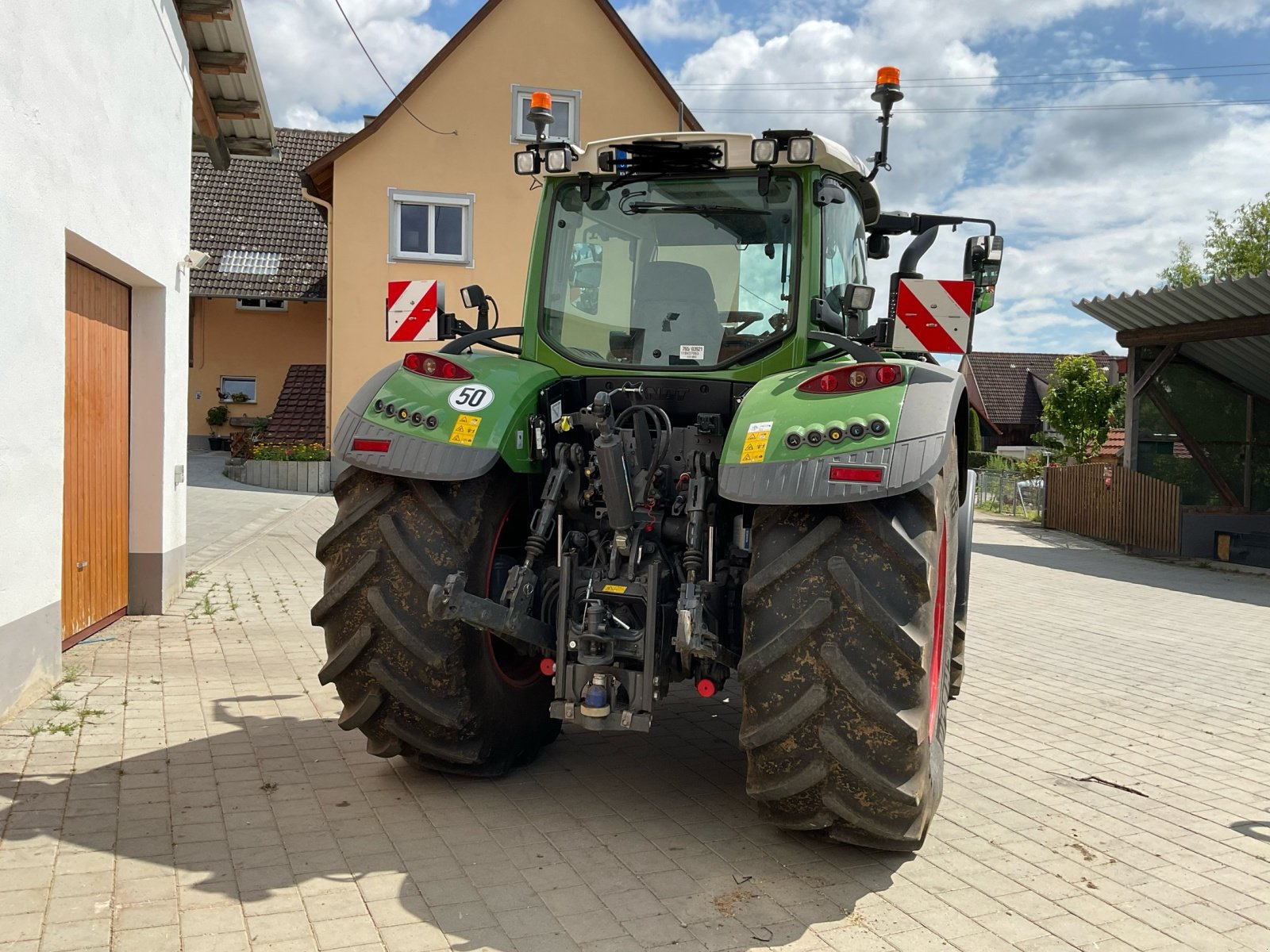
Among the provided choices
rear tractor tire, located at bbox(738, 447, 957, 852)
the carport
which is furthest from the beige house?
rear tractor tire, located at bbox(738, 447, 957, 852)

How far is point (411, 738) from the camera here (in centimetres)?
425

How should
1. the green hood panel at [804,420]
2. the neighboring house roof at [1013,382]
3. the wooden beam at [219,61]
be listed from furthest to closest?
the neighboring house roof at [1013,382] < the wooden beam at [219,61] < the green hood panel at [804,420]

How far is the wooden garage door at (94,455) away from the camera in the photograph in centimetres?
660

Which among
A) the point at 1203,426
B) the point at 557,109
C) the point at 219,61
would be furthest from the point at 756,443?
the point at 557,109

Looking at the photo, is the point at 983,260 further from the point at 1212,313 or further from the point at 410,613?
the point at 1212,313

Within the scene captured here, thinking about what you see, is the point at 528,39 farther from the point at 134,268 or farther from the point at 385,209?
the point at 134,268

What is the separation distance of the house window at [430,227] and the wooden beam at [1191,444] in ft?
37.6

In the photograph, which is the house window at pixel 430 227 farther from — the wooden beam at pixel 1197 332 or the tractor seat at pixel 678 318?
the tractor seat at pixel 678 318

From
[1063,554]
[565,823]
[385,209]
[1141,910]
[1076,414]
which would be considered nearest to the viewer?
[1141,910]

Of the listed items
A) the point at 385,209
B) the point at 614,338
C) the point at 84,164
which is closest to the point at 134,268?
the point at 84,164

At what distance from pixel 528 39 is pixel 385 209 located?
3.85 metres

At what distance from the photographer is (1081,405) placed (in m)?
30.6

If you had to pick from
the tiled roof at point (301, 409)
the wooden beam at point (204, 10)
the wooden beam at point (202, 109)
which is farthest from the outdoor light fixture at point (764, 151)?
the tiled roof at point (301, 409)

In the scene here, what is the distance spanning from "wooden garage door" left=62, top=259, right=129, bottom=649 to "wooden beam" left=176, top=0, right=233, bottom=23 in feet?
8.22
